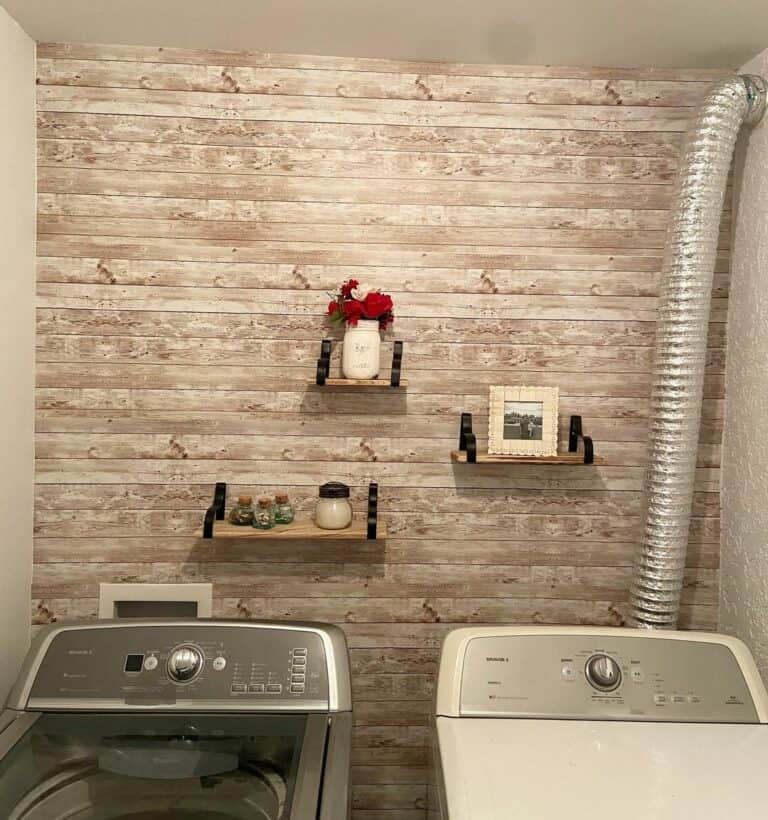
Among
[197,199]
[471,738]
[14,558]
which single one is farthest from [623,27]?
[14,558]

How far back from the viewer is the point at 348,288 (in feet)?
6.79

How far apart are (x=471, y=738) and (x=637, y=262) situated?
139cm

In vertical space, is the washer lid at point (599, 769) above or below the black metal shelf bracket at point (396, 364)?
below

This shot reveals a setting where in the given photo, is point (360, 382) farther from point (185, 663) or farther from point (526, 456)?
point (185, 663)

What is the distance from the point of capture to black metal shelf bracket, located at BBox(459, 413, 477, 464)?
208cm

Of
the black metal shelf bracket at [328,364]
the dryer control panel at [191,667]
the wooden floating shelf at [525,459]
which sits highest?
the black metal shelf bracket at [328,364]

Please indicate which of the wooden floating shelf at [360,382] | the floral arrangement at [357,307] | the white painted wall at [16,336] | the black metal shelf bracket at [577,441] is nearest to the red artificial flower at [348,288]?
the floral arrangement at [357,307]

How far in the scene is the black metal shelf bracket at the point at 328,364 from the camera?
6.77ft

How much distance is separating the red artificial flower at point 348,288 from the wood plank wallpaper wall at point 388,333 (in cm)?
9

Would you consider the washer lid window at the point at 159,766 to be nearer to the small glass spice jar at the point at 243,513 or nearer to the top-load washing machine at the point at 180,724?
the top-load washing machine at the point at 180,724

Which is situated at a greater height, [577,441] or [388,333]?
[388,333]

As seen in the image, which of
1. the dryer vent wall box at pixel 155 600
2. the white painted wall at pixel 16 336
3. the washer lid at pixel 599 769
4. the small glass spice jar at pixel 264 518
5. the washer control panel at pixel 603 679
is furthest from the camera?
the dryer vent wall box at pixel 155 600

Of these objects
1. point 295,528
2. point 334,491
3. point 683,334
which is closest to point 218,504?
point 295,528

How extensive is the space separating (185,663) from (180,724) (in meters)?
0.14
